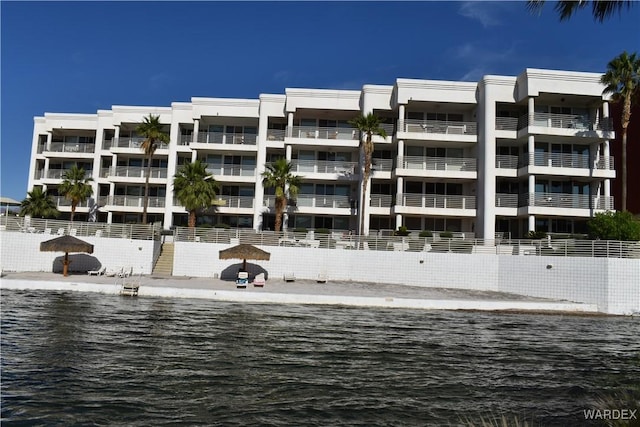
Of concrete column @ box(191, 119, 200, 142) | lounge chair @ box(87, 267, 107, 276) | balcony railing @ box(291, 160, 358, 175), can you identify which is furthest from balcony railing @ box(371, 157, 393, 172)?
lounge chair @ box(87, 267, 107, 276)

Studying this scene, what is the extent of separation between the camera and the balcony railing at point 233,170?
37.2 metres

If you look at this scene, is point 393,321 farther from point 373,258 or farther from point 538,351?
point 373,258

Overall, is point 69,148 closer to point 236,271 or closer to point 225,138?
point 225,138

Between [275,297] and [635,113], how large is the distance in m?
32.5

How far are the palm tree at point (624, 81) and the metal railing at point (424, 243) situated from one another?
26.8 feet

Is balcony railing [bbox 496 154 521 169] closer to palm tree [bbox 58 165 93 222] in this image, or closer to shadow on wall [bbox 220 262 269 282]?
shadow on wall [bbox 220 262 269 282]

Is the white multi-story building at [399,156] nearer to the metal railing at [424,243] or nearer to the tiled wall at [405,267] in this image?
the metal railing at [424,243]

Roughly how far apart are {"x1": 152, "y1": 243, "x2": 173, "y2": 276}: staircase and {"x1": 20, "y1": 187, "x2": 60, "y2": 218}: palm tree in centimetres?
1460

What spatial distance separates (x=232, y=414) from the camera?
8227 mm

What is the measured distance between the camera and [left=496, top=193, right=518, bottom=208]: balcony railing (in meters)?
32.1

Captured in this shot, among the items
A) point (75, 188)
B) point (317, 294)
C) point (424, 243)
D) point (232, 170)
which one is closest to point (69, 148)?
point (75, 188)

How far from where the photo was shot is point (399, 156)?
32906 mm

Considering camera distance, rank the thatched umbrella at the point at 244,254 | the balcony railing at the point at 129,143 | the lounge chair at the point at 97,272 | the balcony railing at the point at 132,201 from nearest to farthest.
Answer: the thatched umbrella at the point at 244,254, the lounge chair at the point at 97,272, the balcony railing at the point at 132,201, the balcony railing at the point at 129,143

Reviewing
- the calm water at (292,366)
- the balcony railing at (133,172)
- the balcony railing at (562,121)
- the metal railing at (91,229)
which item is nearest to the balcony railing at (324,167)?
the metal railing at (91,229)
